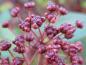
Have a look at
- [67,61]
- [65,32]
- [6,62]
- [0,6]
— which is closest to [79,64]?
[67,61]

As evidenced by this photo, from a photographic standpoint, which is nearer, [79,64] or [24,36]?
[24,36]

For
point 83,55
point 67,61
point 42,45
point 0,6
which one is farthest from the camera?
point 0,6

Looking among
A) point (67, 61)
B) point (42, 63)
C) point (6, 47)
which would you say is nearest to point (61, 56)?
point (67, 61)

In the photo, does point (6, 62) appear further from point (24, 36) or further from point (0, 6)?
point (0, 6)

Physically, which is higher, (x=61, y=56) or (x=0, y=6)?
(x=61, y=56)

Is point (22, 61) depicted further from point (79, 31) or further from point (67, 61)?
point (79, 31)

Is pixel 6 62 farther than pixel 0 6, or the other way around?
pixel 0 6

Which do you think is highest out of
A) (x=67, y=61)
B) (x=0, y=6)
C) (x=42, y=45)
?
(x=42, y=45)

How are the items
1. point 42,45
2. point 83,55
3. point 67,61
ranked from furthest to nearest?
1. point 83,55
2. point 67,61
3. point 42,45

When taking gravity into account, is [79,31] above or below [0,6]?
above
